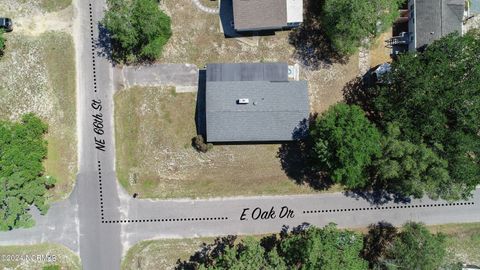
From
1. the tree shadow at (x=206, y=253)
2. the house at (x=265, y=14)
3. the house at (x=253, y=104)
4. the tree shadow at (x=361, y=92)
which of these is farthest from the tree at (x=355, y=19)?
the tree shadow at (x=206, y=253)

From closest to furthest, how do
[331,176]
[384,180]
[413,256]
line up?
[413,256], [331,176], [384,180]

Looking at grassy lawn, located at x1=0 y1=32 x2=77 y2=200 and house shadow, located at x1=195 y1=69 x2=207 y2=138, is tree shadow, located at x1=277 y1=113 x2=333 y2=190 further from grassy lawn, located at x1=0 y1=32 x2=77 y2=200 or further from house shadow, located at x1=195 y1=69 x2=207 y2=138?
grassy lawn, located at x1=0 y1=32 x2=77 y2=200

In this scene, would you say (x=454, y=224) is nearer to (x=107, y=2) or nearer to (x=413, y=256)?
(x=413, y=256)

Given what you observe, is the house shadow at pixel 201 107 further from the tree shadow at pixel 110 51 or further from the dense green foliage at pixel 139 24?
the tree shadow at pixel 110 51

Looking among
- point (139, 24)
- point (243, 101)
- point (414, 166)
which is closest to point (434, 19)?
point (414, 166)

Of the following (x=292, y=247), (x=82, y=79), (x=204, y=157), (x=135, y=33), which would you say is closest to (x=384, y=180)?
(x=292, y=247)

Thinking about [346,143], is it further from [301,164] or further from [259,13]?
[259,13]
